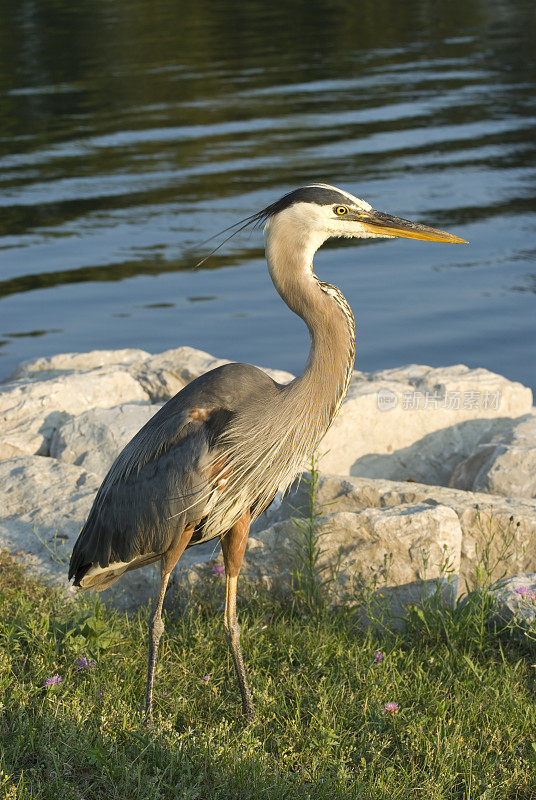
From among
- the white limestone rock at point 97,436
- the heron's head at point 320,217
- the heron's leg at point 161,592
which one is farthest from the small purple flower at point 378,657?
the white limestone rock at point 97,436

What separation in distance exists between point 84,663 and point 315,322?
1.65 metres

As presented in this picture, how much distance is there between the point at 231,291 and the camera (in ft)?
35.2

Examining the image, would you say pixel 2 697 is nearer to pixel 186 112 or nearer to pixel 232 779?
pixel 232 779

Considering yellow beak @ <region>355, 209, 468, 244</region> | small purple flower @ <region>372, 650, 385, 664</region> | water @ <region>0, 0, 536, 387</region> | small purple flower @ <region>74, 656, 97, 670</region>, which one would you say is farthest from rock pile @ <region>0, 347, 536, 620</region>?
water @ <region>0, 0, 536, 387</region>

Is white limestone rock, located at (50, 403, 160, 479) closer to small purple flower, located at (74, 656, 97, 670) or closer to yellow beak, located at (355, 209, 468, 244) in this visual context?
small purple flower, located at (74, 656, 97, 670)

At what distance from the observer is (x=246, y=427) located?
12.8 ft

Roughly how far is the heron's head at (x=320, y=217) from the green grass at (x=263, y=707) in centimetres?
167

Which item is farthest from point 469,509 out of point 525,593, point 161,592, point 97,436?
point 97,436

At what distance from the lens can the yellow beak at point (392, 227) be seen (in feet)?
12.9

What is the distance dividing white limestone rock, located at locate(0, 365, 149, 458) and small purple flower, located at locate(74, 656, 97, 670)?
6.56 feet

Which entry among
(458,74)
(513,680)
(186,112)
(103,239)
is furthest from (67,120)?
(513,680)

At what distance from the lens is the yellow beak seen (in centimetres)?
392

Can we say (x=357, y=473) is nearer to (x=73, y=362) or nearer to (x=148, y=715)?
(x=148, y=715)

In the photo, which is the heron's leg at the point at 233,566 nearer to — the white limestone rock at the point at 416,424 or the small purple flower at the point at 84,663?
the small purple flower at the point at 84,663
